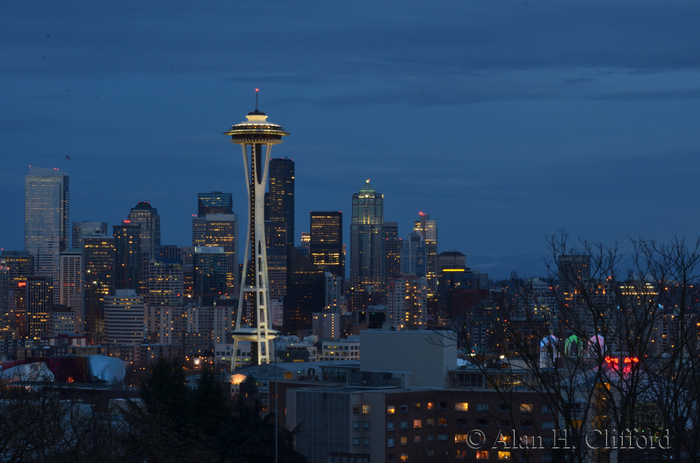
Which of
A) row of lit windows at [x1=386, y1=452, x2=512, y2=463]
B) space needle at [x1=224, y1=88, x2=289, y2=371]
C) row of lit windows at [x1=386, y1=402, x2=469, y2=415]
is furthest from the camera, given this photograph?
space needle at [x1=224, y1=88, x2=289, y2=371]

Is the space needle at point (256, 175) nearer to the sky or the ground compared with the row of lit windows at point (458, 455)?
nearer to the sky

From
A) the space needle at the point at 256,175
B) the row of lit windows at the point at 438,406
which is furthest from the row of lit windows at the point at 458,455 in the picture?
the space needle at the point at 256,175

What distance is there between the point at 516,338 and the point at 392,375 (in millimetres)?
38408

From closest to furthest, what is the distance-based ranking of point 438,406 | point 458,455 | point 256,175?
point 458,455 < point 438,406 < point 256,175

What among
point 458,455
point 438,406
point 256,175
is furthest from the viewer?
point 256,175

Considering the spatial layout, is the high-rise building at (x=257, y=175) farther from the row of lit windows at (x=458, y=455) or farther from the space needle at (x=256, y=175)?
the row of lit windows at (x=458, y=455)

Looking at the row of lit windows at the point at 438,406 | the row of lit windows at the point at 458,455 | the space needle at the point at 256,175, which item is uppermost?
the space needle at the point at 256,175

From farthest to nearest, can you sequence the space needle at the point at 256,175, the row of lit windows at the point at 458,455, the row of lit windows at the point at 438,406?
the space needle at the point at 256,175 → the row of lit windows at the point at 438,406 → the row of lit windows at the point at 458,455

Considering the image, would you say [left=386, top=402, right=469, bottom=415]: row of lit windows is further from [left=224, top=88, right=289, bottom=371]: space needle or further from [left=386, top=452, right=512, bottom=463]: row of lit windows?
[left=224, top=88, right=289, bottom=371]: space needle

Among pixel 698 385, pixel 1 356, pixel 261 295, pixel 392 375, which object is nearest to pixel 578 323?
pixel 698 385

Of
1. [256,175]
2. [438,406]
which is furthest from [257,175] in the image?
[438,406]

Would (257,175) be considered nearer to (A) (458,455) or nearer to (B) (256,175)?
(B) (256,175)

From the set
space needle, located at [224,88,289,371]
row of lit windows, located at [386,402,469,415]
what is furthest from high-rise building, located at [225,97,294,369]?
row of lit windows, located at [386,402,469,415]

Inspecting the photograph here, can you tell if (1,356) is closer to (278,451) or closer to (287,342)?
(287,342)
